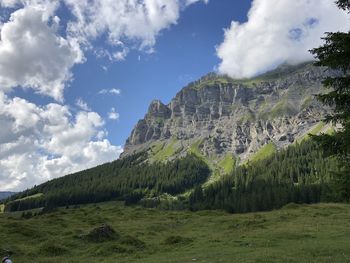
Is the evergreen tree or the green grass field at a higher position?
the evergreen tree

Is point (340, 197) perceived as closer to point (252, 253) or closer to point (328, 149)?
point (328, 149)

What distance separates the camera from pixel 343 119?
20922 millimetres

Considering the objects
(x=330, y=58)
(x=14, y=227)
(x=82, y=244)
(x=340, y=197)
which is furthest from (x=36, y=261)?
(x=330, y=58)

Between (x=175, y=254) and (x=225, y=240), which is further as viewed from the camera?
(x=225, y=240)

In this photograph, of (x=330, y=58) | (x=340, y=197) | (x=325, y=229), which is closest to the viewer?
(x=330, y=58)

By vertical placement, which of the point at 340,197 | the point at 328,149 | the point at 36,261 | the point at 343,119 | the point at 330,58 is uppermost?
the point at 330,58

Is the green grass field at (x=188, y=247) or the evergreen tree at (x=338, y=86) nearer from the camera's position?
the evergreen tree at (x=338, y=86)

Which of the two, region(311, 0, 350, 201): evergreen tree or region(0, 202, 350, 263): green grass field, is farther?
region(0, 202, 350, 263): green grass field

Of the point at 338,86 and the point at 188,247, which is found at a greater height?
the point at 338,86

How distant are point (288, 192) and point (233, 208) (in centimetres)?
2305

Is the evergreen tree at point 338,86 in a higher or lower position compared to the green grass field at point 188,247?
higher

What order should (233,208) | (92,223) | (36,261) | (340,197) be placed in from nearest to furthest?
(340,197)
(36,261)
(92,223)
(233,208)

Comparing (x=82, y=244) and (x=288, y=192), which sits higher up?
(x=288, y=192)

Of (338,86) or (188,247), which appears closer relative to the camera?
(338,86)
